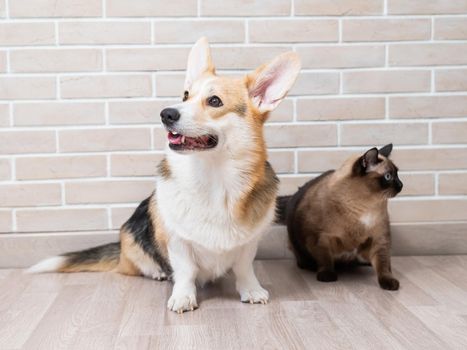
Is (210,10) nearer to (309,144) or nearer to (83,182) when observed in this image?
(309,144)

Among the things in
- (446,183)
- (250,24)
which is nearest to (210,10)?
(250,24)

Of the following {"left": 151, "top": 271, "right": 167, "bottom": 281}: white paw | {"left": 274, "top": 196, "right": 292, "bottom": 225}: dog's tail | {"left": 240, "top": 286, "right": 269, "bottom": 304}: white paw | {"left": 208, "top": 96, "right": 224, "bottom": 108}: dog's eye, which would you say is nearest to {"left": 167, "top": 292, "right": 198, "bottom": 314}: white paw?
{"left": 240, "top": 286, "right": 269, "bottom": 304}: white paw

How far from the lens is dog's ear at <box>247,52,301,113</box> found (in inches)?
74.1

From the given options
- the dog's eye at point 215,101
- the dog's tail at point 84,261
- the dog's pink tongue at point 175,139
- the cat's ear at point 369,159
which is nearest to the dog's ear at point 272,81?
the dog's eye at point 215,101

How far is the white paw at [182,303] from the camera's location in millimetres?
1906

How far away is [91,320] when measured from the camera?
1830 millimetres

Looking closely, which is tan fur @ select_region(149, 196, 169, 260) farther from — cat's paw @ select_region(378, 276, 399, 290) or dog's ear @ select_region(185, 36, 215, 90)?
cat's paw @ select_region(378, 276, 399, 290)

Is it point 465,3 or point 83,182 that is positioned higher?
point 465,3

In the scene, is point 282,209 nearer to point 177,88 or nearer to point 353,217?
point 353,217

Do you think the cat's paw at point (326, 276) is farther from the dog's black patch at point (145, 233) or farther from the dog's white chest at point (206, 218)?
the dog's black patch at point (145, 233)

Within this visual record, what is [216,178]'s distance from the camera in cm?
190

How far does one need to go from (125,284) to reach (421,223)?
1372 mm

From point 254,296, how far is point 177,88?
1.00 meters

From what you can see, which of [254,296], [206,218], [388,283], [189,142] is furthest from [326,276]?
[189,142]
